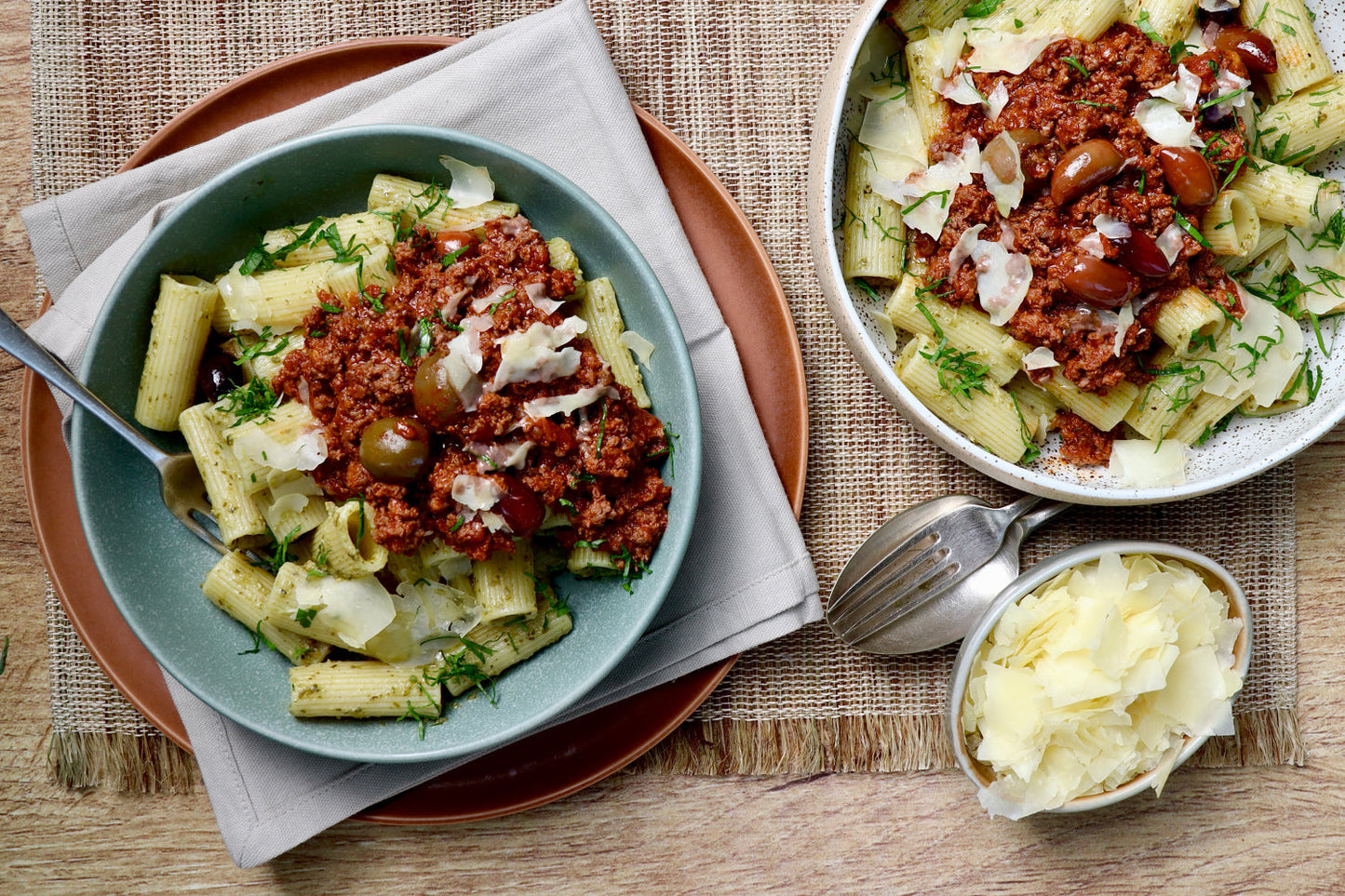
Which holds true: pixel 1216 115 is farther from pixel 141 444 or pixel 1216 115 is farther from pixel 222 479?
pixel 141 444

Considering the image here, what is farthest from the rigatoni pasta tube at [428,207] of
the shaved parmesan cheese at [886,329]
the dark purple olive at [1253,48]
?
the dark purple olive at [1253,48]

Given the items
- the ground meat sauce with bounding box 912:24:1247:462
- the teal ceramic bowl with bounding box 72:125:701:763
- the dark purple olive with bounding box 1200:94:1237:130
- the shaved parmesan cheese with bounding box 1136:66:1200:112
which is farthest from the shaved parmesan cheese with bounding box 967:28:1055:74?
the teal ceramic bowl with bounding box 72:125:701:763

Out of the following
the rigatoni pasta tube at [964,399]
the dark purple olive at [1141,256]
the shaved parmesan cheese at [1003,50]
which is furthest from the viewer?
the rigatoni pasta tube at [964,399]

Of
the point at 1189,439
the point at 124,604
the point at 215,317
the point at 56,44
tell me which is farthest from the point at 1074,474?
the point at 56,44

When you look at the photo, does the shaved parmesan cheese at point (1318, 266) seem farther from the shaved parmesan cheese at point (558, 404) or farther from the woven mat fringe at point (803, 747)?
the shaved parmesan cheese at point (558, 404)

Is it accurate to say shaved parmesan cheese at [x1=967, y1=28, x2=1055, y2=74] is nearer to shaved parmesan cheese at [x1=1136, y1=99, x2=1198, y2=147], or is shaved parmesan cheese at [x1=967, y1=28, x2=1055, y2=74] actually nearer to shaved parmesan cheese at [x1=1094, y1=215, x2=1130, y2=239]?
shaved parmesan cheese at [x1=1136, y1=99, x2=1198, y2=147]

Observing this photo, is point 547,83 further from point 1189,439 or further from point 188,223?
point 1189,439

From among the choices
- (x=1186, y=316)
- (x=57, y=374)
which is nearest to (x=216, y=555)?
(x=57, y=374)
